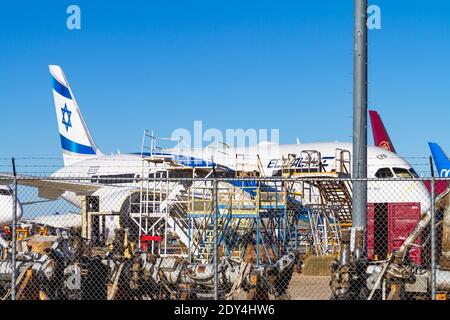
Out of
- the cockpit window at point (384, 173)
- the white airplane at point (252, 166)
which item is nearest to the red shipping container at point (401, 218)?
the white airplane at point (252, 166)

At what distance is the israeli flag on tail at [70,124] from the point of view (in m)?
51.9

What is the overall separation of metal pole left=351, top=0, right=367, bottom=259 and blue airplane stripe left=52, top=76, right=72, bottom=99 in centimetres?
3690

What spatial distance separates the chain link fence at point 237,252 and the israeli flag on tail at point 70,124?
18.4 m

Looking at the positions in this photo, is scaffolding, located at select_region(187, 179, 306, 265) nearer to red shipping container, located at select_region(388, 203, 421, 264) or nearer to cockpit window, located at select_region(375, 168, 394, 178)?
red shipping container, located at select_region(388, 203, 421, 264)

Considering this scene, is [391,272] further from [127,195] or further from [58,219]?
[58,219]

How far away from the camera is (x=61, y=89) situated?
5244 cm

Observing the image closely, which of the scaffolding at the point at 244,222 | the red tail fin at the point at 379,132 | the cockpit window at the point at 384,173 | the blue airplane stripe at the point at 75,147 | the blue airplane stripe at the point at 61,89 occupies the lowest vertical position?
the scaffolding at the point at 244,222

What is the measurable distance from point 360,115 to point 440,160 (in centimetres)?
2596

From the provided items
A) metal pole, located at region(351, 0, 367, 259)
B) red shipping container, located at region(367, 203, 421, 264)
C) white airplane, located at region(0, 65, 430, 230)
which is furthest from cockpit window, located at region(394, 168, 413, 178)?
metal pole, located at region(351, 0, 367, 259)

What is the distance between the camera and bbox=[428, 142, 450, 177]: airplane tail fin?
40.8 meters

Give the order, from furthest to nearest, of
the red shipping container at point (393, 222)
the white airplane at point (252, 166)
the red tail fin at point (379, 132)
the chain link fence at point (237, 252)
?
1. the red tail fin at point (379, 132)
2. the white airplane at point (252, 166)
3. the red shipping container at point (393, 222)
4. the chain link fence at point (237, 252)

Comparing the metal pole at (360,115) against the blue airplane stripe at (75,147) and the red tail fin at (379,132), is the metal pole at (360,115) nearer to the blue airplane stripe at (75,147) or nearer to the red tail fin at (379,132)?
the red tail fin at (379,132)
